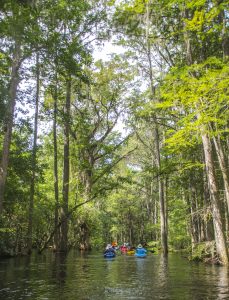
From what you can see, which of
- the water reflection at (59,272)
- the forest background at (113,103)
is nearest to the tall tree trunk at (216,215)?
the forest background at (113,103)

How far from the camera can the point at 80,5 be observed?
47.6ft

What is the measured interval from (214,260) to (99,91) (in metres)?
19.2

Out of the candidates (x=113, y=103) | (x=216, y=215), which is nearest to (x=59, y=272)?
(x=216, y=215)

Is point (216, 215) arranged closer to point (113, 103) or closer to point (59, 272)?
point (59, 272)

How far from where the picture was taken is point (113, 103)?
1128 inches

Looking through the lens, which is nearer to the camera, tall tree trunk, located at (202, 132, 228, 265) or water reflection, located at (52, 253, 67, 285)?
water reflection, located at (52, 253, 67, 285)

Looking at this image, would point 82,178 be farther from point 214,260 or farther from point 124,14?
point 124,14

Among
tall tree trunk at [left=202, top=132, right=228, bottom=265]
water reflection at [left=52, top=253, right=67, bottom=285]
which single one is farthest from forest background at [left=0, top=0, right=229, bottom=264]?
water reflection at [left=52, top=253, right=67, bottom=285]

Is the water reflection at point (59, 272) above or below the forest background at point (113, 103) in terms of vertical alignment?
below

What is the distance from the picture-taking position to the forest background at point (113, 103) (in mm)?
9852

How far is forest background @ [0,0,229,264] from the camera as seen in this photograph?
9.85 meters

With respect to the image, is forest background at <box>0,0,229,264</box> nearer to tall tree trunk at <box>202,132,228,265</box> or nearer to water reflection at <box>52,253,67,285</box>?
tall tree trunk at <box>202,132,228,265</box>

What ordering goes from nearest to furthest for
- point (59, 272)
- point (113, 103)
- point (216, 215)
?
point (59, 272)
point (216, 215)
point (113, 103)

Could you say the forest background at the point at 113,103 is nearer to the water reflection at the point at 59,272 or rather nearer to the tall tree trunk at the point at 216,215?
the tall tree trunk at the point at 216,215
